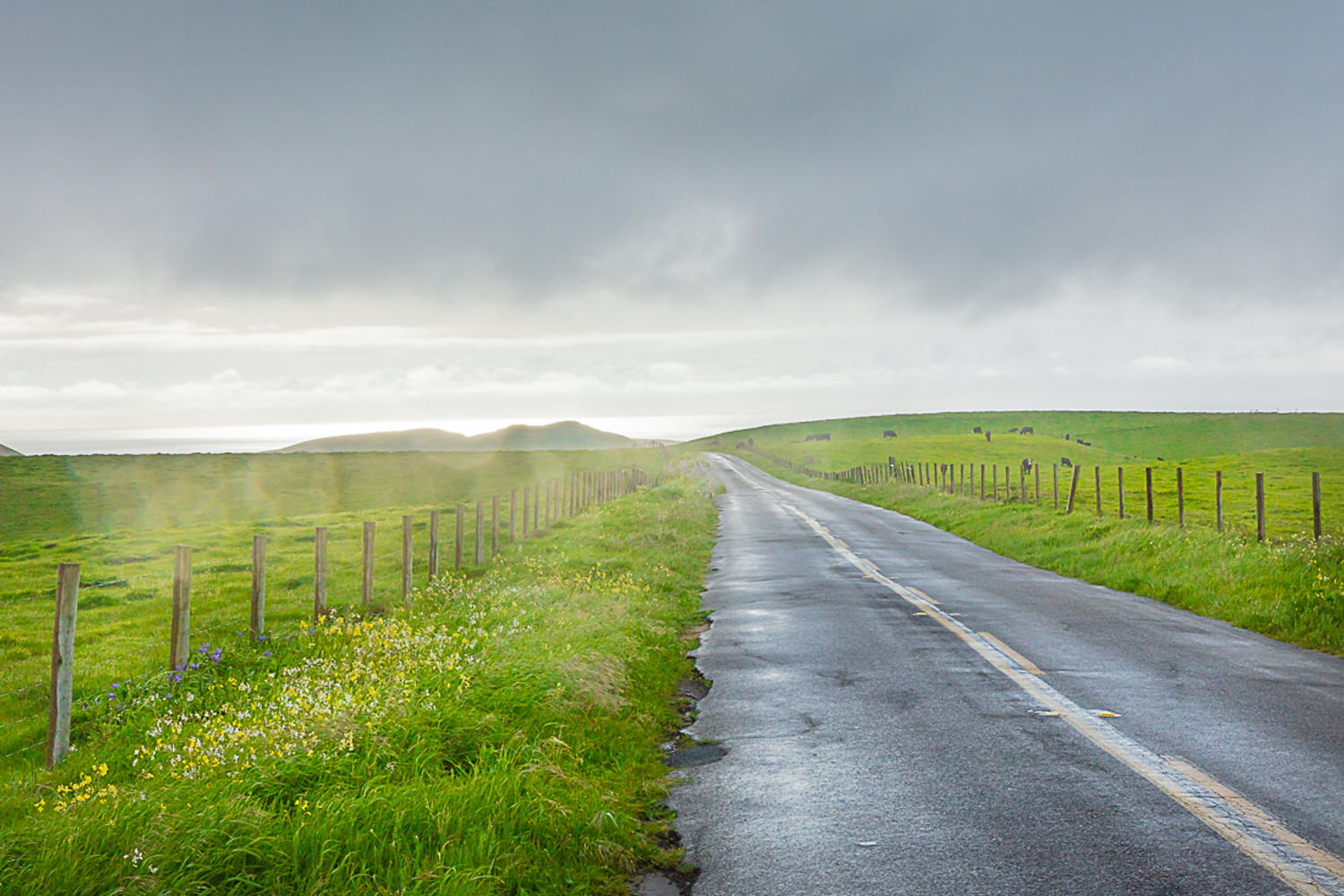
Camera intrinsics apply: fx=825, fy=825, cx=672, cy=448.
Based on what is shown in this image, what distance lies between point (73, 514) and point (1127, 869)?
201 ft

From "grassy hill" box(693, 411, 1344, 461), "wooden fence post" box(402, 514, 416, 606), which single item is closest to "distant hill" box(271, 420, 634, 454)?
"grassy hill" box(693, 411, 1344, 461)

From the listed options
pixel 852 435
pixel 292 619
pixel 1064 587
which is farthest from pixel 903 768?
pixel 852 435

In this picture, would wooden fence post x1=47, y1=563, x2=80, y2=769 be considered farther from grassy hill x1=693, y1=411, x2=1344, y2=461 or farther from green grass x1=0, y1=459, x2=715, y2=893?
grassy hill x1=693, y1=411, x2=1344, y2=461

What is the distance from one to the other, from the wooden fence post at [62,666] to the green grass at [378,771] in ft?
0.60

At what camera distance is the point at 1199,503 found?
3866cm

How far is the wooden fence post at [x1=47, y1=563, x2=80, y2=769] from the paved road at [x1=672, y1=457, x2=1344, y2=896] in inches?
194

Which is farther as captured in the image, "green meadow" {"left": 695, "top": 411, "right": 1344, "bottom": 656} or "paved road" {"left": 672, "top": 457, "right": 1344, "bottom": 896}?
"green meadow" {"left": 695, "top": 411, "right": 1344, "bottom": 656}

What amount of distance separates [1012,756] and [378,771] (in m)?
4.41

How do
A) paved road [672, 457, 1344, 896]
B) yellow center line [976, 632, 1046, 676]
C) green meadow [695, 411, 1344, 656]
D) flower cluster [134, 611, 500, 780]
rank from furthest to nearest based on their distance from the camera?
green meadow [695, 411, 1344, 656] < yellow center line [976, 632, 1046, 676] < flower cluster [134, 611, 500, 780] < paved road [672, 457, 1344, 896]

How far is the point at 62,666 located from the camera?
Result: 6.55 meters

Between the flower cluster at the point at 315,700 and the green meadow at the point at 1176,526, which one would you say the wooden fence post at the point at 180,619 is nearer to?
the flower cluster at the point at 315,700

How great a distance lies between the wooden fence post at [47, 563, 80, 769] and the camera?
634 cm

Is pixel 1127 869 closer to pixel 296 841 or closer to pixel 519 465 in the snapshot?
pixel 296 841

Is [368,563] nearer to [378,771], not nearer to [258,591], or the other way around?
[258,591]
